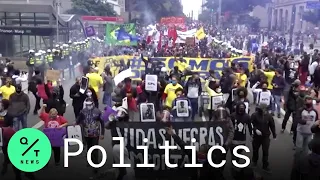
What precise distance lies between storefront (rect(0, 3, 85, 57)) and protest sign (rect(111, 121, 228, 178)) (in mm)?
20654

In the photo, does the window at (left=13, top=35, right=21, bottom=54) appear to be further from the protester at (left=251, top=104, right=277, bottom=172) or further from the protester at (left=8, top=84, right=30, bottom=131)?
the protester at (left=251, top=104, right=277, bottom=172)

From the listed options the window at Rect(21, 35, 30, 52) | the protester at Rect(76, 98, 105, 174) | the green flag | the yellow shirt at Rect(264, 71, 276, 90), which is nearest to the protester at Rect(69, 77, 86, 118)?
the protester at Rect(76, 98, 105, 174)

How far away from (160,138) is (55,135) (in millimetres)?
1981

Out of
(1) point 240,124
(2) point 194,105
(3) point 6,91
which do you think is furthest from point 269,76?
(3) point 6,91

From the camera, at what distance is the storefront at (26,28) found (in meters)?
27.5

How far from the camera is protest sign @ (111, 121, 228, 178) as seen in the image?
303 inches

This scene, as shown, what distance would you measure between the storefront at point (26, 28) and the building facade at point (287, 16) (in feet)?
136

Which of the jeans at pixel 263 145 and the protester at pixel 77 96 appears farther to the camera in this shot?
the protester at pixel 77 96

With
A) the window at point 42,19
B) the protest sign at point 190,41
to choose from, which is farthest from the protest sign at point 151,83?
the window at point 42,19

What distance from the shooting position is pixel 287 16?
80.8 m

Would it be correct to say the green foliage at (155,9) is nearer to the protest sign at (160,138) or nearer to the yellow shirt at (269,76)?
the yellow shirt at (269,76)

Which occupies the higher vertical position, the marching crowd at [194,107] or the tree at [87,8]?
the tree at [87,8]

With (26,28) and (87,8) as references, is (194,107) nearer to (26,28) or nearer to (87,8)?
(26,28)

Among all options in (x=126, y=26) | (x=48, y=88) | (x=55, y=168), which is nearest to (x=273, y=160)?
(x=55, y=168)
